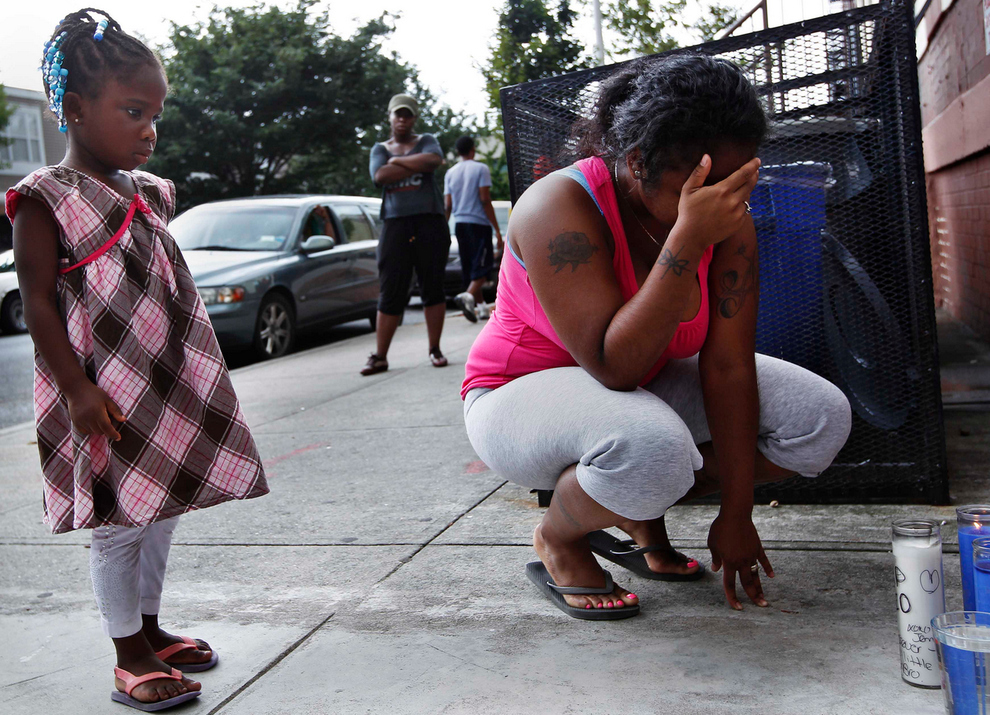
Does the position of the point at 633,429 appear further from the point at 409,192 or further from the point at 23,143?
the point at 23,143

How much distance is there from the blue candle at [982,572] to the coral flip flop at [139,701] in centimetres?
159

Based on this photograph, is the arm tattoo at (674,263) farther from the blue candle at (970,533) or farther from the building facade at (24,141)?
the building facade at (24,141)

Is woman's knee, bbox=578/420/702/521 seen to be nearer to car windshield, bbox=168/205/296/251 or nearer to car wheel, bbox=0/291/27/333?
car windshield, bbox=168/205/296/251

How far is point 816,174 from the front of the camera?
9.27 feet

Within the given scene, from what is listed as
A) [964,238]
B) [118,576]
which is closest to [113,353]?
[118,576]

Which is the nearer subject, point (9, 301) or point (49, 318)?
point (49, 318)

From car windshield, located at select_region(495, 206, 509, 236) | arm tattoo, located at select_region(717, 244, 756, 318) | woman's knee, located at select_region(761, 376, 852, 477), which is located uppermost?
arm tattoo, located at select_region(717, 244, 756, 318)

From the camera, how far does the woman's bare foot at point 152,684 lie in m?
2.01

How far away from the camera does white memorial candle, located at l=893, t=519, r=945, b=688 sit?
1760 mm

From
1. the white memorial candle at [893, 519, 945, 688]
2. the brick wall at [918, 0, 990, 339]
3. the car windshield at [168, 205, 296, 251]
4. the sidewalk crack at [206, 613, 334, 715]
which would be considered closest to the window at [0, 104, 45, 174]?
the car windshield at [168, 205, 296, 251]

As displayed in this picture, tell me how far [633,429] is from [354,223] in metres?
8.25

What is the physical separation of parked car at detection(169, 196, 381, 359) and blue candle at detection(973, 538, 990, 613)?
6.76 metres

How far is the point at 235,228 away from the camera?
28.9 feet

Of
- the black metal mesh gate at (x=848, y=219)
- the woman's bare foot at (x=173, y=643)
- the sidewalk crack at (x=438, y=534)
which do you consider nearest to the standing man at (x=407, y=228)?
the sidewalk crack at (x=438, y=534)
